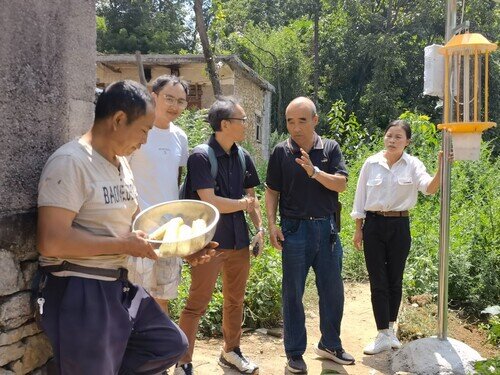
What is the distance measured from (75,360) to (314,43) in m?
25.8

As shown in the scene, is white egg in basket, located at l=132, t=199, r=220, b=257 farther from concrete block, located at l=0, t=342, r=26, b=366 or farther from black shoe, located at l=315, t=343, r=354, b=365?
black shoe, located at l=315, t=343, r=354, b=365

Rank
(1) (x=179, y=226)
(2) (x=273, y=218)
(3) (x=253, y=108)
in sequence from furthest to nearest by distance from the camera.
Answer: (3) (x=253, y=108)
(2) (x=273, y=218)
(1) (x=179, y=226)

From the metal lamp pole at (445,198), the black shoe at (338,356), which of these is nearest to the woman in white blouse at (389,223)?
the black shoe at (338,356)

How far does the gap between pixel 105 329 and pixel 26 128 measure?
0.98 metres

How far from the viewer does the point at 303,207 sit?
4215mm

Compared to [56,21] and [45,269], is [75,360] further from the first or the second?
[56,21]

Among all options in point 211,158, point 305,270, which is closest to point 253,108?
point 305,270

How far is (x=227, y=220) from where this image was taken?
3.95m

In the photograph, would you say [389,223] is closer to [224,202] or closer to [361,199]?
[361,199]

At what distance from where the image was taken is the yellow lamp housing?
3752mm

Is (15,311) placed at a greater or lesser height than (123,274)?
lesser

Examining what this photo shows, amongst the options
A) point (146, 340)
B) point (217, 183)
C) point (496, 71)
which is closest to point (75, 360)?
point (146, 340)

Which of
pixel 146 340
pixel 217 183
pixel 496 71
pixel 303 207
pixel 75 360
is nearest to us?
pixel 75 360

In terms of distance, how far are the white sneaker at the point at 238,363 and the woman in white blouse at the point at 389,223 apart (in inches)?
46.5
